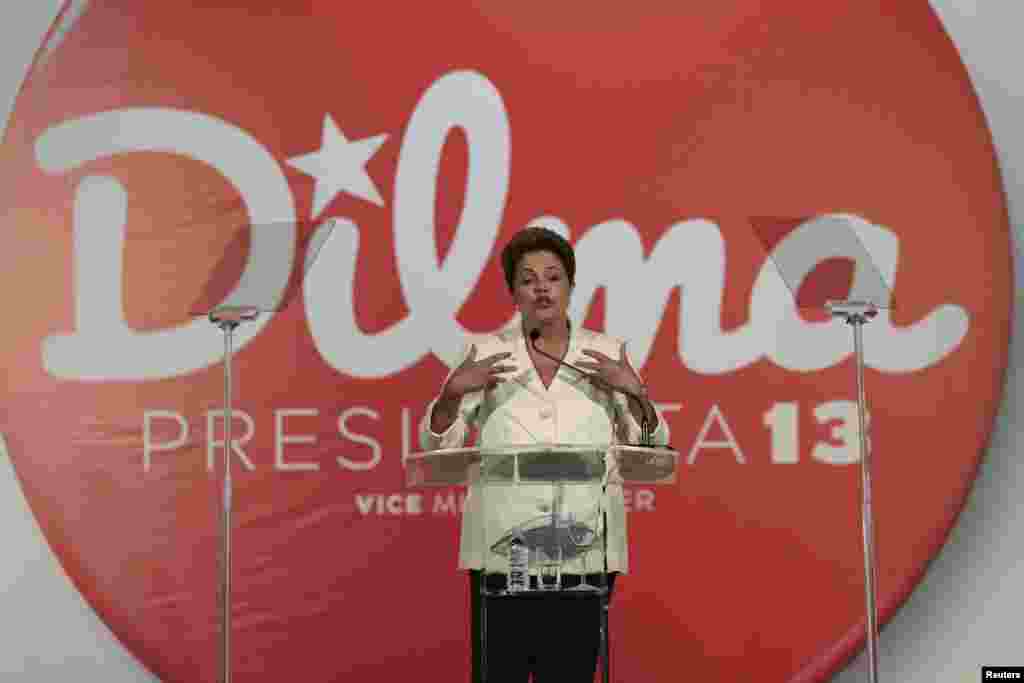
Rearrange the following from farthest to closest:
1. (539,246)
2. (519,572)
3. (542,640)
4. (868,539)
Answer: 1. (868,539)
2. (539,246)
3. (542,640)
4. (519,572)

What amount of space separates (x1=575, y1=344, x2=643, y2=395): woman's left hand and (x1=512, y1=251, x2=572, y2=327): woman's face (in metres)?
0.20

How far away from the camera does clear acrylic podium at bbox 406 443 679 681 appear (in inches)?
92.3

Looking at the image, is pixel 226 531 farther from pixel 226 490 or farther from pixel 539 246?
pixel 539 246

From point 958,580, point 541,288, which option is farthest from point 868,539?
point 541,288

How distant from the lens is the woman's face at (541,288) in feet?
8.75

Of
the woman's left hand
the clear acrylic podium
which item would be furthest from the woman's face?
the clear acrylic podium

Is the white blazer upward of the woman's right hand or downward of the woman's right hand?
downward

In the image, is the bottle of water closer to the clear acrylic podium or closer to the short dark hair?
the clear acrylic podium

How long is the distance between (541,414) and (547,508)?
0.29 m

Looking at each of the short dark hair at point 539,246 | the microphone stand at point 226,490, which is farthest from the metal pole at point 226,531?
the short dark hair at point 539,246

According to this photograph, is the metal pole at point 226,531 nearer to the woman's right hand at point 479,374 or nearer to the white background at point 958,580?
the white background at point 958,580

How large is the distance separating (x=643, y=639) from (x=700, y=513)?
394 mm

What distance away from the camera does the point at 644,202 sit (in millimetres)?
3900

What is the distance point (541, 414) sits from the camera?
263cm
